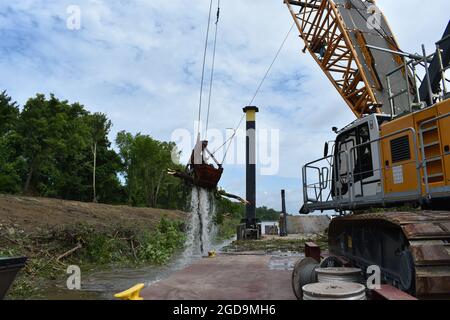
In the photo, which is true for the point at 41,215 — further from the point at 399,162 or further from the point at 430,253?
the point at 430,253

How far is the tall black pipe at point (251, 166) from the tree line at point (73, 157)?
15923 millimetres

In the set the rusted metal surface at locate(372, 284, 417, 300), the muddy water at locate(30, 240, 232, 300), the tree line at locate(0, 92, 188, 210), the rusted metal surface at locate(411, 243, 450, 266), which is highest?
the tree line at locate(0, 92, 188, 210)

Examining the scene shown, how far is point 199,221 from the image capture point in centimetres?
1608

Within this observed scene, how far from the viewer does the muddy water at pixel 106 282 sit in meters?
8.73

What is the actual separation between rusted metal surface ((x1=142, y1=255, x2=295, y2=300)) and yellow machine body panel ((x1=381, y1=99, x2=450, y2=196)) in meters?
2.34

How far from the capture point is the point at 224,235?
29156 millimetres

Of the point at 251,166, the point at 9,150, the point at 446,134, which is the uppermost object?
the point at 9,150

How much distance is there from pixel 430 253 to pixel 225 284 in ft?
11.6

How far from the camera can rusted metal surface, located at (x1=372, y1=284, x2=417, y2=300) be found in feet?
12.5

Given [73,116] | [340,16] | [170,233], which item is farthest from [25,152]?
[340,16]

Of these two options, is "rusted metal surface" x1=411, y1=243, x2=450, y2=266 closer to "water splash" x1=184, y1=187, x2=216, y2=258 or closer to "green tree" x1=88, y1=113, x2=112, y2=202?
"water splash" x1=184, y1=187, x2=216, y2=258

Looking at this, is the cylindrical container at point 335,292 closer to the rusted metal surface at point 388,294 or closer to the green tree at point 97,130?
the rusted metal surface at point 388,294

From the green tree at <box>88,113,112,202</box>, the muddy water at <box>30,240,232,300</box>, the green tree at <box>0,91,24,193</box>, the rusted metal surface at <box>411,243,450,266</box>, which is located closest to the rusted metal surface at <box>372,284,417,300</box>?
the rusted metal surface at <box>411,243,450,266</box>

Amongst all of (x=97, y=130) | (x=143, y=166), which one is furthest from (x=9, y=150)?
(x=143, y=166)
